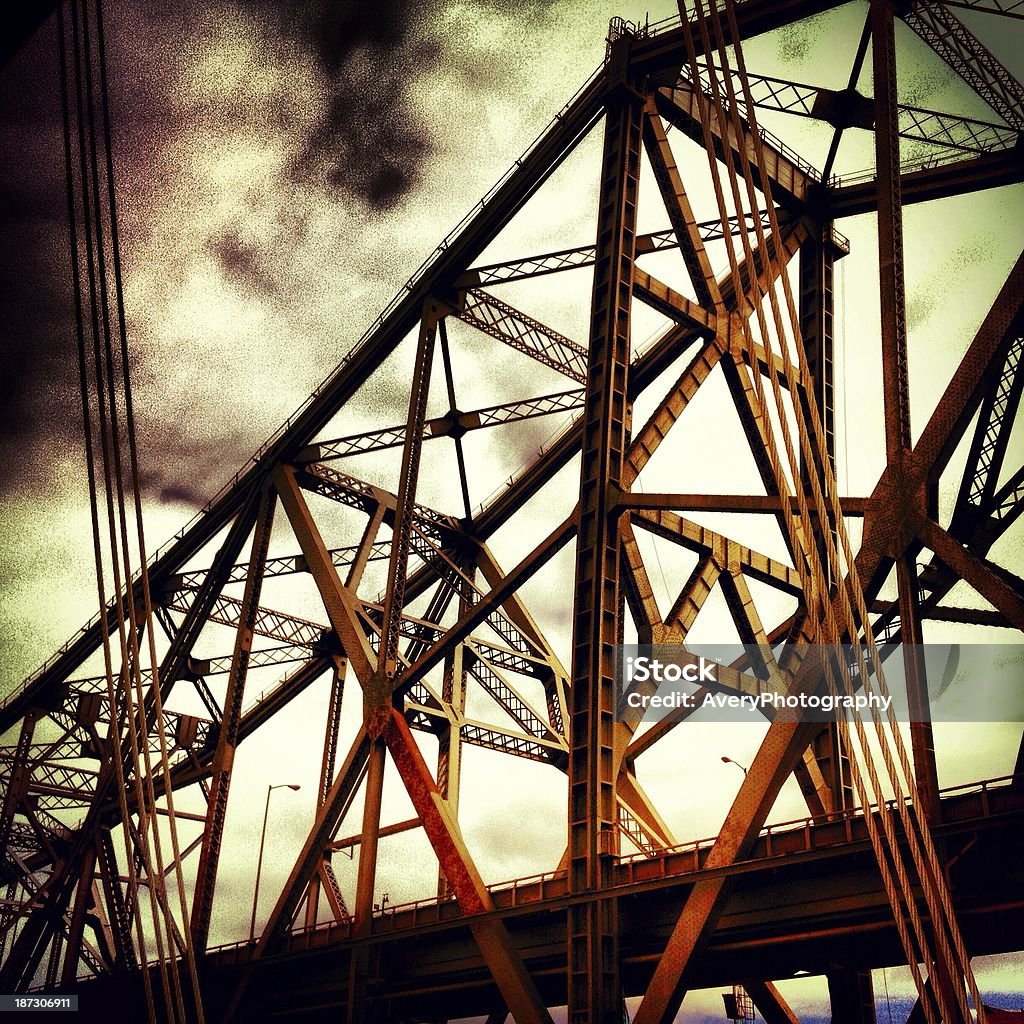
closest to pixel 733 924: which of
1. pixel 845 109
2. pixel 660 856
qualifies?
pixel 660 856

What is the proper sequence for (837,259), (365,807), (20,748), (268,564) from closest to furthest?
(365,807) → (837,259) → (268,564) → (20,748)

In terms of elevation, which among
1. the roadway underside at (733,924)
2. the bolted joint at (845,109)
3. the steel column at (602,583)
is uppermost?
the bolted joint at (845,109)

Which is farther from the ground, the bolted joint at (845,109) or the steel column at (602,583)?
the bolted joint at (845,109)

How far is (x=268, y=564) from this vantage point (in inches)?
1410

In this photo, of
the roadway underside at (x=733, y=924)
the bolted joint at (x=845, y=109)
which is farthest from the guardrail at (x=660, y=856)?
the bolted joint at (x=845, y=109)

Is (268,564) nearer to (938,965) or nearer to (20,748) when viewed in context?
(20,748)

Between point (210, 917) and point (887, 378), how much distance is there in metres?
22.1

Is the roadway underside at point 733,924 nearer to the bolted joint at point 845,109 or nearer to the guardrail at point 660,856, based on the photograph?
the guardrail at point 660,856

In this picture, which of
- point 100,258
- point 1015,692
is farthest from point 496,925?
point 100,258

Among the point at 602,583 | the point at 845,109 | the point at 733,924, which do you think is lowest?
the point at 733,924

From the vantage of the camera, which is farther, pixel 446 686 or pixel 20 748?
pixel 20 748

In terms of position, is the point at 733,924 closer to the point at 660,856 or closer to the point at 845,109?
the point at 660,856

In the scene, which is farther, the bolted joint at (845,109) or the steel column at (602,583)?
the bolted joint at (845,109)

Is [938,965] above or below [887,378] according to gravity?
below
